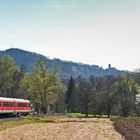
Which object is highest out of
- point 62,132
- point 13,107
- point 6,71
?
point 6,71

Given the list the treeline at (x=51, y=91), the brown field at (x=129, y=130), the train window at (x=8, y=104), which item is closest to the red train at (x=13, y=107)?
the train window at (x=8, y=104)

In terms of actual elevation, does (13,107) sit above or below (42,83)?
below

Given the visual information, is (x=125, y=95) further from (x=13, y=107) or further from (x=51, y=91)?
(x=13, y=107)

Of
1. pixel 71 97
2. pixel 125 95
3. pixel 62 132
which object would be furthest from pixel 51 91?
pixel 62 132

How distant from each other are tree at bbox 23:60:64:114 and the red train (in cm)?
1039

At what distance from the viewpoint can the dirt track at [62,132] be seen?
4494 cm

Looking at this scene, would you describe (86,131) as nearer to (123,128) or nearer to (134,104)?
(123,128)

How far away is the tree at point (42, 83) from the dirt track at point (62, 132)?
4853cm

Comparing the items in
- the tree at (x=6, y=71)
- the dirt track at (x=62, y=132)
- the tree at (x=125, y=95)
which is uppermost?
the tree at (x=6, y=71)

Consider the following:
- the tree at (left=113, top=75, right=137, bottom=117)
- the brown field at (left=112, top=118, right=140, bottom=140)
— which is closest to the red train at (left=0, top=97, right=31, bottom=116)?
the brown field at (left=112, top=118, right=140, bottom=140)

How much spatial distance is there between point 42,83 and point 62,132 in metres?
55.2

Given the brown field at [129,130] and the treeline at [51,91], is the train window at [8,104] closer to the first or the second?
the brown field at [129,130]

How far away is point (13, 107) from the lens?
79500 millimetres

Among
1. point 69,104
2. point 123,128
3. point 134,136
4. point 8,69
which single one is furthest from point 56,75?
point 134,136
